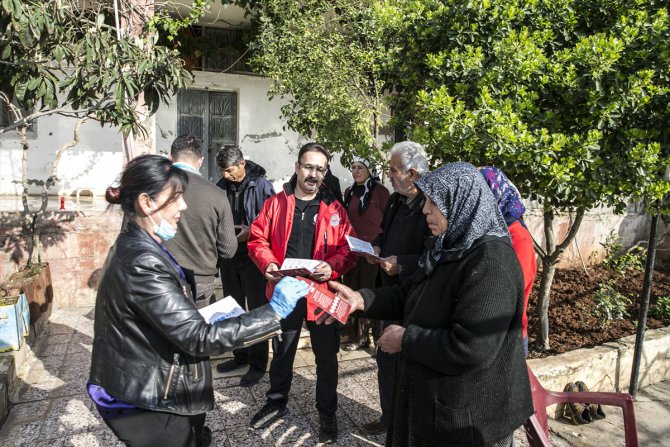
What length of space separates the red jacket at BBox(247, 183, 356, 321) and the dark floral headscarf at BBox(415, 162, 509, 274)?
4.61 feet

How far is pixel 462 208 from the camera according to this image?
A: 75.6 inches

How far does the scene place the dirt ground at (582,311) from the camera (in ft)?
15.6

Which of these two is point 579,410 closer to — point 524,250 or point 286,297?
point 524,250

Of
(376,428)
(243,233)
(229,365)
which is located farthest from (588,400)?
(229,365)

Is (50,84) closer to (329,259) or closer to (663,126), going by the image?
(329,259)

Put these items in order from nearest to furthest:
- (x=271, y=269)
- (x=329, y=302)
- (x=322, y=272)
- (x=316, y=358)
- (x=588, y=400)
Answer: (x=329, y=302), (x=588, y=400), (x=322, y=272), (x=271, y=269), (x=316, y=358)

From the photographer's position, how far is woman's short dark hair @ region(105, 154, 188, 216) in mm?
1871

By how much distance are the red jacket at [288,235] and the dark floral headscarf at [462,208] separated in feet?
4.61

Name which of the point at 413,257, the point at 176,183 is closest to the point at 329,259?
the point at 413,257

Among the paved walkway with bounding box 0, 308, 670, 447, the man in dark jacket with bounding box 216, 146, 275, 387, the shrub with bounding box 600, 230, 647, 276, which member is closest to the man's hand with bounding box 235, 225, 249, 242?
the man in dark jacket with bounding box 216, 146, 275, 387

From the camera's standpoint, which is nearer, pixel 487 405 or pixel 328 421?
pixel 487 405

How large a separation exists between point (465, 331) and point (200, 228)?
7.26 ft

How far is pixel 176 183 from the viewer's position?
6.46 ft

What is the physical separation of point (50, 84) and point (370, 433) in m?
3.57
